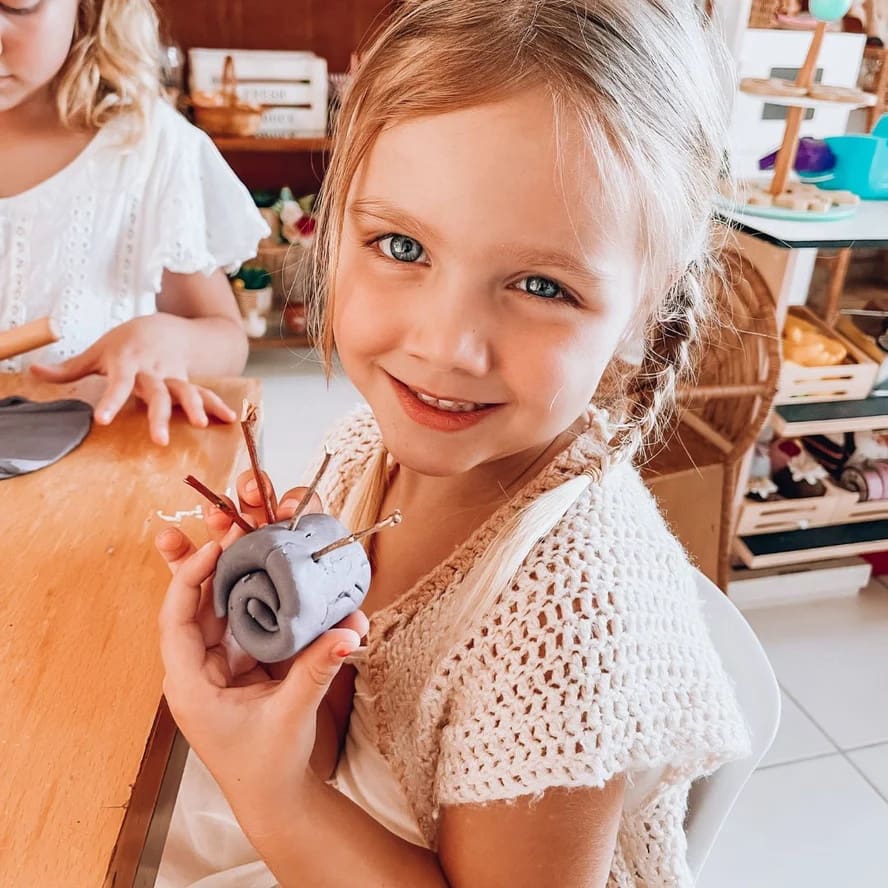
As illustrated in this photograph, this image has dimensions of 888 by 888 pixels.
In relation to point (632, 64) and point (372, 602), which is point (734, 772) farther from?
point (632, 64)

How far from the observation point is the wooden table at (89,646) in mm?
475

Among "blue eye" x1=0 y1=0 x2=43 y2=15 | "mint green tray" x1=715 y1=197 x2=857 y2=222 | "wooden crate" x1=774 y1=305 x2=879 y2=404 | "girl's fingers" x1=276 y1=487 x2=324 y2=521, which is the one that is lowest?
"wooden crate" x1=774 y1=305 x2=879 y2=404

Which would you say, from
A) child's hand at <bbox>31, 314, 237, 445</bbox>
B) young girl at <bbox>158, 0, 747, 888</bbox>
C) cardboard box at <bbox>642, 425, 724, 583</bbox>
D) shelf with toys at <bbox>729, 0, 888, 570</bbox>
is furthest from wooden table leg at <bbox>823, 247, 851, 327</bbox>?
child's hand at <bbox>31, 314, 237, 445</bbox>

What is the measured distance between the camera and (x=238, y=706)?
546 mm

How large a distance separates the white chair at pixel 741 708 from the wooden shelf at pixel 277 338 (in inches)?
82.6

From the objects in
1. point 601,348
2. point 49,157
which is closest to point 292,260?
point 49,157

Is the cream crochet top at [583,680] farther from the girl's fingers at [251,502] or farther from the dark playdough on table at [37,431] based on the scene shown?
the dark playdough on table at [37,431]

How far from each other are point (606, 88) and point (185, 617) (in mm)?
421

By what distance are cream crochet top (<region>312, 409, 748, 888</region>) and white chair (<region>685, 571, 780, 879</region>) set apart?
3cm

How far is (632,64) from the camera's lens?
1.85 ft

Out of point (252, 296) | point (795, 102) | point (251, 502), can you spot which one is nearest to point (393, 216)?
point (251, 502)

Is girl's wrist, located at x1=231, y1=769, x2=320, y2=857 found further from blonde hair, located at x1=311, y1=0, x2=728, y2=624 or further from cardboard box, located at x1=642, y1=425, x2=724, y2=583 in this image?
cardboard box, located at x1=642, y1=425, x2=724, y2=583

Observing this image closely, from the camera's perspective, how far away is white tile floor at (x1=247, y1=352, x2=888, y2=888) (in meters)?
1.35

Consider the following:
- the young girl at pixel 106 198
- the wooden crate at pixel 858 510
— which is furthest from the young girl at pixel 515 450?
the wooden crate at pixel 858 510
